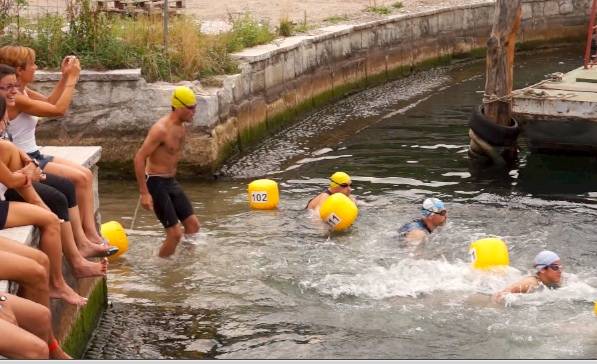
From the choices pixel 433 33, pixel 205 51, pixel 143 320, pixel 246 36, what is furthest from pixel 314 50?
pixel 143 320

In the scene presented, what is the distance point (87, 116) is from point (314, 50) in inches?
248

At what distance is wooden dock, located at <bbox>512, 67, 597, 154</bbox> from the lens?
1558 centimetres

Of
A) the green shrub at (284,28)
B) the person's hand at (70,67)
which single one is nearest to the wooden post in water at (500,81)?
the green shrub at (284,28)

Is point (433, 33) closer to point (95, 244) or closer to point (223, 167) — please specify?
point (223, 167)

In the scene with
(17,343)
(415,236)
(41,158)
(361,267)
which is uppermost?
(41,158)

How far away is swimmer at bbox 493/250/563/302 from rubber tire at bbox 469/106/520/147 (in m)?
5.53

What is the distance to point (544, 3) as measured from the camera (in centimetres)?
2956

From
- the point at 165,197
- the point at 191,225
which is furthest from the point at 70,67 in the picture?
the point at 191,225

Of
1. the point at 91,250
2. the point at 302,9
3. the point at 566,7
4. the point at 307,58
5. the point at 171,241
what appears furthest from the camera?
the point at 566,7

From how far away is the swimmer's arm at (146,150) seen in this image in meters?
11.2

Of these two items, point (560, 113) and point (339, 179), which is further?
point (560, 113)

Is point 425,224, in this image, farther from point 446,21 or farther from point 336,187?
point 446,21

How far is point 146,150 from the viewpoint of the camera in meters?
11.4

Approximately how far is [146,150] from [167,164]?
32 cm
